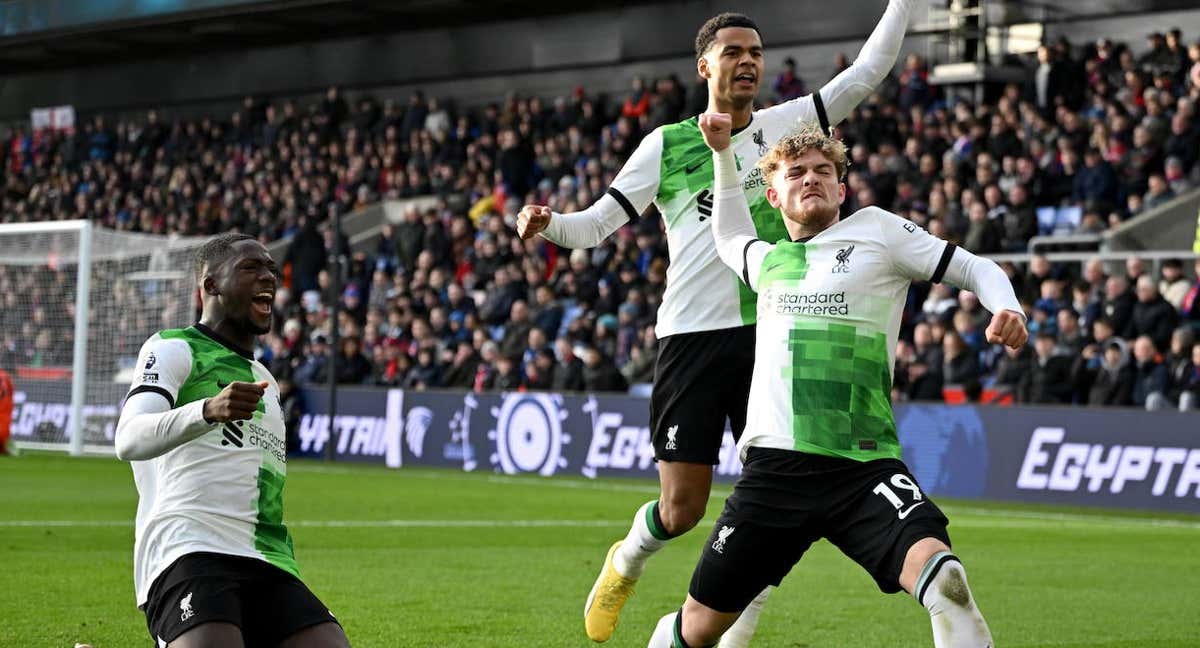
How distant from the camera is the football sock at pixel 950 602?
5.28 metres

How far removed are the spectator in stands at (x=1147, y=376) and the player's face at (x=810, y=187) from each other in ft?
40.2

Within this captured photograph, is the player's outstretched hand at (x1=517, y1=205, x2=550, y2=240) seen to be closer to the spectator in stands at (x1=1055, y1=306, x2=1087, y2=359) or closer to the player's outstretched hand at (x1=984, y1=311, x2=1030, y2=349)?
the player's outstretched hand at (x1=984, y1=311, x2=1030, y2=349)

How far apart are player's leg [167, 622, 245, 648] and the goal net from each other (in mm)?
19518

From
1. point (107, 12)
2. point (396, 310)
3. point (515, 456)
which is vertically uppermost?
point (107, 12)

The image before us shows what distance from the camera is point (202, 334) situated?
554 centimetres

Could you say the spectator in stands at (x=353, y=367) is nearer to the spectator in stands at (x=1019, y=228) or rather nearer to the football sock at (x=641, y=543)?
the spectator in stands at (x=1019, y=228)

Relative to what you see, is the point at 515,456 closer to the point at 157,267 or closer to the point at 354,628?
the point at 157,267

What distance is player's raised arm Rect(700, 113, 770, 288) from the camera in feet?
20.9

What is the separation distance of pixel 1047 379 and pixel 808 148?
12.7m

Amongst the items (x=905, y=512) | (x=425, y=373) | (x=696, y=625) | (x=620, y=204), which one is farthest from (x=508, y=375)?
(x=905, y=512)

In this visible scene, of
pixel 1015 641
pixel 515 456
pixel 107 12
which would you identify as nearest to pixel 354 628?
pixel 1015 641

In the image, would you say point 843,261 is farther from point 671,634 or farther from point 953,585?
point 671,634

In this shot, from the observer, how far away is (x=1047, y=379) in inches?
709

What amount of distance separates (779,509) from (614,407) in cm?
1558
